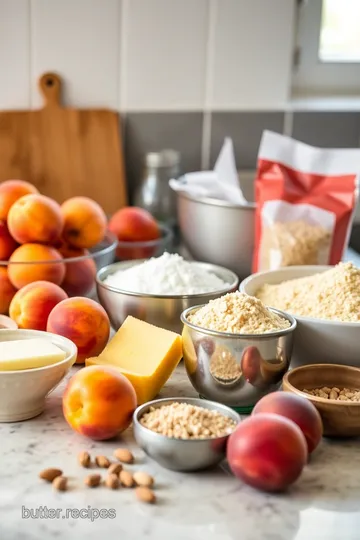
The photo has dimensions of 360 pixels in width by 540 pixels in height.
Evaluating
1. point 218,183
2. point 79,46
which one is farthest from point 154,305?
point 79,46

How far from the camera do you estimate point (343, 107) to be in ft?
6.06

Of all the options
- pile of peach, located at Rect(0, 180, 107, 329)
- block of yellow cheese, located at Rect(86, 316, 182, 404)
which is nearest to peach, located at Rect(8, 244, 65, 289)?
pile of peach, located at Rect(0, 180, 107, 329)

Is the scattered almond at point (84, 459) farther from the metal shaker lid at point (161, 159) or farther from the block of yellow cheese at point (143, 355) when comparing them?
the metal shaker lid at point (161, 159)

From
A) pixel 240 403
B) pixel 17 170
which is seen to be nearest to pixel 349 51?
pixel 17 170

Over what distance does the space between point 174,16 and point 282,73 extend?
271mm

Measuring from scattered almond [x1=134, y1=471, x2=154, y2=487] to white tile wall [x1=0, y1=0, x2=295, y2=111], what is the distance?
1.01m

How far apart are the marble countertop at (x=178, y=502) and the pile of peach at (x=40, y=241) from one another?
346mm

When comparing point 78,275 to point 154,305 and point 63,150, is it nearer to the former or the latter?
point 154,305

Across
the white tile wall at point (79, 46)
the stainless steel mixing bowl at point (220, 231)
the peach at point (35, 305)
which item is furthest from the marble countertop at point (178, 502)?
the white tile wall at point (79, 46)

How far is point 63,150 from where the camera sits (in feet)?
5.48

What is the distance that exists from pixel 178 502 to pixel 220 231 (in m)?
0.74

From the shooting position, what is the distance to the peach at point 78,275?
134 centimetres

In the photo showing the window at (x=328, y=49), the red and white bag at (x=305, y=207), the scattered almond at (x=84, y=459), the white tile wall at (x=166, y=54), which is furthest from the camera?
the window at (x=328, y=49)

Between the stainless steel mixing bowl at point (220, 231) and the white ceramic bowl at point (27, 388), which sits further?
the stainless steel mixing bowl at point (220, 231)
